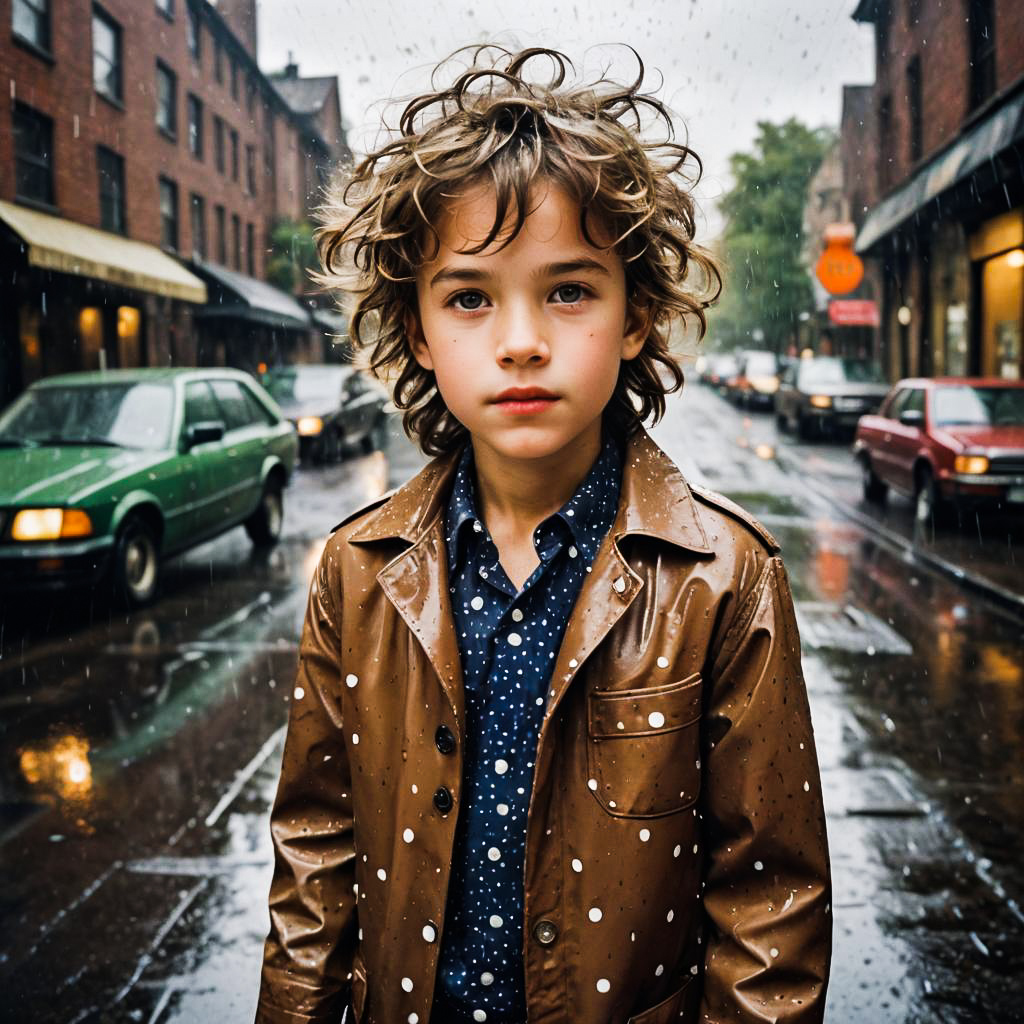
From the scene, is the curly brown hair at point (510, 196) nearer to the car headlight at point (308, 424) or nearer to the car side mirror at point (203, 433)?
the car side mirror at point (203, 433)

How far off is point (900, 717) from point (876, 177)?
75.9 feet

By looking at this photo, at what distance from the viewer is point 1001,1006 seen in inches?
117

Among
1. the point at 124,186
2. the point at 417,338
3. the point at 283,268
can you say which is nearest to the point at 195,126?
the point at 124,186

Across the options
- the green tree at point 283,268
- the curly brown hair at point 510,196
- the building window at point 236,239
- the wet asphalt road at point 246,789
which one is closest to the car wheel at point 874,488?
the wet asphalt road at point 246,789

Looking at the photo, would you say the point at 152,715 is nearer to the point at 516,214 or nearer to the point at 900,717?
the point at 900,717

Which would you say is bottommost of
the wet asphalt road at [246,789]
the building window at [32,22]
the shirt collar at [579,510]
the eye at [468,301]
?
the wet asphalt road at [246,789]

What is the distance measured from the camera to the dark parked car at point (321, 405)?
1695cm

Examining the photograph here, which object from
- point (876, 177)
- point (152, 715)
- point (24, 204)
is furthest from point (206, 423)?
point (876, 177)

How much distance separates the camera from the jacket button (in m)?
1.43

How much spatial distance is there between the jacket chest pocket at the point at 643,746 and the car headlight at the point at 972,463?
379 inches

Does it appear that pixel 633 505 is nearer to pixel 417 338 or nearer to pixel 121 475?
pixel 417 338

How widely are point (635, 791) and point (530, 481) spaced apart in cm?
48

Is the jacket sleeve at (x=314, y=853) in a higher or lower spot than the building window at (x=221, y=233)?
lower

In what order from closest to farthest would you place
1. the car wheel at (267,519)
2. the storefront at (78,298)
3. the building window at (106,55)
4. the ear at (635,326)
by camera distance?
the ear at (635,326)
the car wheel at (267,519)
the building window at (106,55)
the storefront at (78,298)
